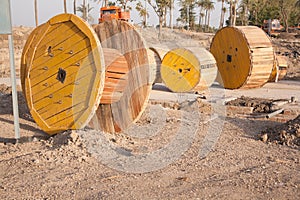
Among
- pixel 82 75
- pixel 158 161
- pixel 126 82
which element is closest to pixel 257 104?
pixel 126 82

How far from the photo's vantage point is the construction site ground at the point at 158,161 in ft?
12.1

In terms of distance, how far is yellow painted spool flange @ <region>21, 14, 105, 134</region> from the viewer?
16.1ft

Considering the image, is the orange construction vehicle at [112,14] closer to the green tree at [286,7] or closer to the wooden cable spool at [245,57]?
the wooden cable spool at [245,57]

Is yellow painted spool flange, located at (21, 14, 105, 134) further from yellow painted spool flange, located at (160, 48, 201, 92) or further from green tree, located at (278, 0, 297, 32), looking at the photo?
green tree, located at (278, 0, 297, 32)

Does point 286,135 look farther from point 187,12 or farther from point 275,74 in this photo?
point 187,12

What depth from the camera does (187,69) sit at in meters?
11.3

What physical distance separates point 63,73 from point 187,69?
655cm

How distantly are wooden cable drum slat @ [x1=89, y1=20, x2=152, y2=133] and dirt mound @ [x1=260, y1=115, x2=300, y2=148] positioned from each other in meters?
2.20

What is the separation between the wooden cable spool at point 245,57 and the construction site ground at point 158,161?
5.17m

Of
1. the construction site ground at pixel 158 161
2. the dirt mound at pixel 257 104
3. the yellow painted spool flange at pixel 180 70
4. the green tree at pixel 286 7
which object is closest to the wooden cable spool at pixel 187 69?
the yellow painted spool flange at pixel 180 70

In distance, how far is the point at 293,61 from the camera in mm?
21781

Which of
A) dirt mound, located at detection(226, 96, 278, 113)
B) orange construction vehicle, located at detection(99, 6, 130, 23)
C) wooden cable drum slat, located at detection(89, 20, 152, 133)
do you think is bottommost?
dirt mound, located at detection(226, 96, 278, 113)

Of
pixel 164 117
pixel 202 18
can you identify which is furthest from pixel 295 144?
pixel 202 18

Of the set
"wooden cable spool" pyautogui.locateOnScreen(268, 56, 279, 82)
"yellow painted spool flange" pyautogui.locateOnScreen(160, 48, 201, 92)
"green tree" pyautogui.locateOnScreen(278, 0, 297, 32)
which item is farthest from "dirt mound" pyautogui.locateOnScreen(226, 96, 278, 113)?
"green tree" pyautogui.locateOnScreen(278, 0, 297, 32)
